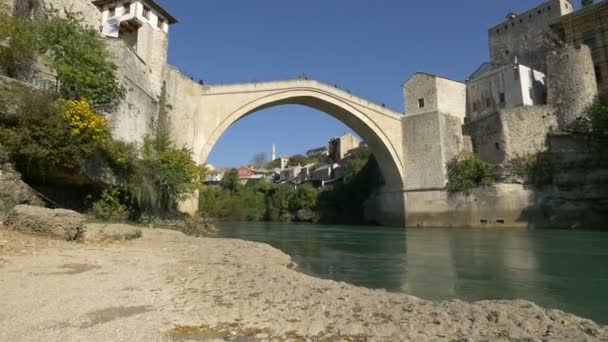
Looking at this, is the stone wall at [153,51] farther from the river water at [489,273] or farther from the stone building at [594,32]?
the stone building at [594,32]

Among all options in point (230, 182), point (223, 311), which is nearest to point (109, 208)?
point (223, 311)

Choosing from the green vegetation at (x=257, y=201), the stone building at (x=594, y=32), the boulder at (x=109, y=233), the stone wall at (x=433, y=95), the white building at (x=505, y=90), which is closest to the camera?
the boulder at (x=109, y=233)

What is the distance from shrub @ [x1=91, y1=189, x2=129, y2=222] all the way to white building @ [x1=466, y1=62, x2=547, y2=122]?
71.1 feet

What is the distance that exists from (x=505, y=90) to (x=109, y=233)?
23.7 m

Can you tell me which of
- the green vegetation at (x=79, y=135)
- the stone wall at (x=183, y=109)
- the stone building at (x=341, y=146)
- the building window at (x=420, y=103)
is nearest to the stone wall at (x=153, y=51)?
the stone wall at (x=183, y=109)

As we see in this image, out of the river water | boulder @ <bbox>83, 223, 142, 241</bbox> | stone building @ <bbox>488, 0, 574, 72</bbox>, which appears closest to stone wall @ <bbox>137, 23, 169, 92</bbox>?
boulder @ <bbox>83, 223, 142, 241</bbox>

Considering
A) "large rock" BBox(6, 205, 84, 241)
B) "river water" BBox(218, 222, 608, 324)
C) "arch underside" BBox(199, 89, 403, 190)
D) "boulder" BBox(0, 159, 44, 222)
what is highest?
"arch underside" BBox(199, 89, 403, 190)

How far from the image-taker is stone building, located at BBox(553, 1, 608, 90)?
22359 mm

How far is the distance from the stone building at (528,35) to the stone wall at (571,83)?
641 centimetres

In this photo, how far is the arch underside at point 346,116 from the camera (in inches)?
792

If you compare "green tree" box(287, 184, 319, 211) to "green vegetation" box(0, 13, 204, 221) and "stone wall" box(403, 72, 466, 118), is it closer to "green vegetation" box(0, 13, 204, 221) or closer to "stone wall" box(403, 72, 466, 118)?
"stone wall" box(403, 72, 466, 118)

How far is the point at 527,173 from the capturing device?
65.0 ft

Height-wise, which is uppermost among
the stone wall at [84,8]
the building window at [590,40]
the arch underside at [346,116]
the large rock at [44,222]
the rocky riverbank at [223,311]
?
the building window at [590,40]

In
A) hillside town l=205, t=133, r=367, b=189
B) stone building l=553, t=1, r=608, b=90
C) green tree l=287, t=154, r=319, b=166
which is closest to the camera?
stone building l=553, t=1, r=608, b=90
